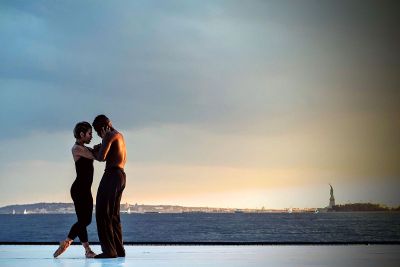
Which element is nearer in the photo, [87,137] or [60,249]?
[60,249]

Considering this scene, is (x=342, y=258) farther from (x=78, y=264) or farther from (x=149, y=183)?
(x=149, y=183)

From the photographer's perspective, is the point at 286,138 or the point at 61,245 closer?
the point at 61,245

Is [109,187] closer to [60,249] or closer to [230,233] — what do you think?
[60,249]

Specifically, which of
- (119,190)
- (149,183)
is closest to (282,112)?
(149,183)

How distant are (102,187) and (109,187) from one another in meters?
0.08

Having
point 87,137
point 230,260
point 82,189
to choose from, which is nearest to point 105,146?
point 87,137

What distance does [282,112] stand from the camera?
497 feet

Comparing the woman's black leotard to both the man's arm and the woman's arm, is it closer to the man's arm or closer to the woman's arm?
the woman's arm

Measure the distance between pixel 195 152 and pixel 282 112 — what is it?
26406mm

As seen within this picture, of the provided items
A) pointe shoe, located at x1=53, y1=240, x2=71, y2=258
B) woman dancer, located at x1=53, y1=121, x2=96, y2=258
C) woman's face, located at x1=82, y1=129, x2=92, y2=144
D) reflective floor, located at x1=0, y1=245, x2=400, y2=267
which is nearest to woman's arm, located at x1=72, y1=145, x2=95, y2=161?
woman dancer, located at x1=53, y1=121, x2=96, y2=258

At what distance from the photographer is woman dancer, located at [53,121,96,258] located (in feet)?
21.4

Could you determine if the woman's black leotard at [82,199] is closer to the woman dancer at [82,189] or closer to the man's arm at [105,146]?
the woman dancer at [82,189]

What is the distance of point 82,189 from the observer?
21.4 feet

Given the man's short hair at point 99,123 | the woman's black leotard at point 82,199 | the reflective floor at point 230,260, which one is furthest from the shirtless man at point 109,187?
the reflective floor at point 230,260
